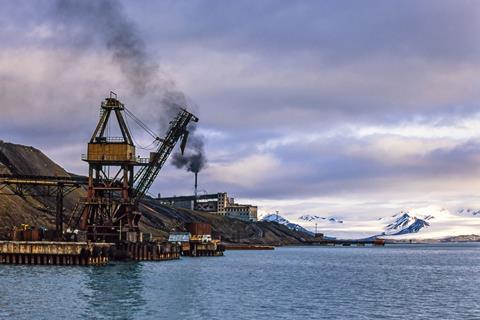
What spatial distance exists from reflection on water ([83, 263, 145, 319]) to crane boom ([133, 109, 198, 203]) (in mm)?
20603

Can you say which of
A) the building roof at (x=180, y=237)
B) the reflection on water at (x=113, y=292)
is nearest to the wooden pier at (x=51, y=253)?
the reflection on water at (x=113, y=292)

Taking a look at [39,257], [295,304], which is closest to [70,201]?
[39,257]

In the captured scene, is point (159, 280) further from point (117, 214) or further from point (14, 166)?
point (14, 166)

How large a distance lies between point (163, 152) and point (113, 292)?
1943 inches

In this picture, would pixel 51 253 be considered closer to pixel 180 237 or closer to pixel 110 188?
pixel 110 188

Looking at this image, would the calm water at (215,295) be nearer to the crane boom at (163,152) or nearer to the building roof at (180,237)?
the crane boom at (163,152)

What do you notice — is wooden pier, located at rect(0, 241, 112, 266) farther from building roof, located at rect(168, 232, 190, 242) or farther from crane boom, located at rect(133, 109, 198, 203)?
building roof, located at rect(168, 232, 190, 242)

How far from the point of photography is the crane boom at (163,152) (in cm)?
10719

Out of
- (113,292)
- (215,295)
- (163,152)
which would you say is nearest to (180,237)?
(163,152)

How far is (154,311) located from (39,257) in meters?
43.1

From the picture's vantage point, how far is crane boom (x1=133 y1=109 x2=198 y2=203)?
107 meters

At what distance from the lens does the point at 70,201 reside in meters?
176


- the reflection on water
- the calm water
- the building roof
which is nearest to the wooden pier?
the reflection on water

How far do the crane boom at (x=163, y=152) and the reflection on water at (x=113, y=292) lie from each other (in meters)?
20.6
